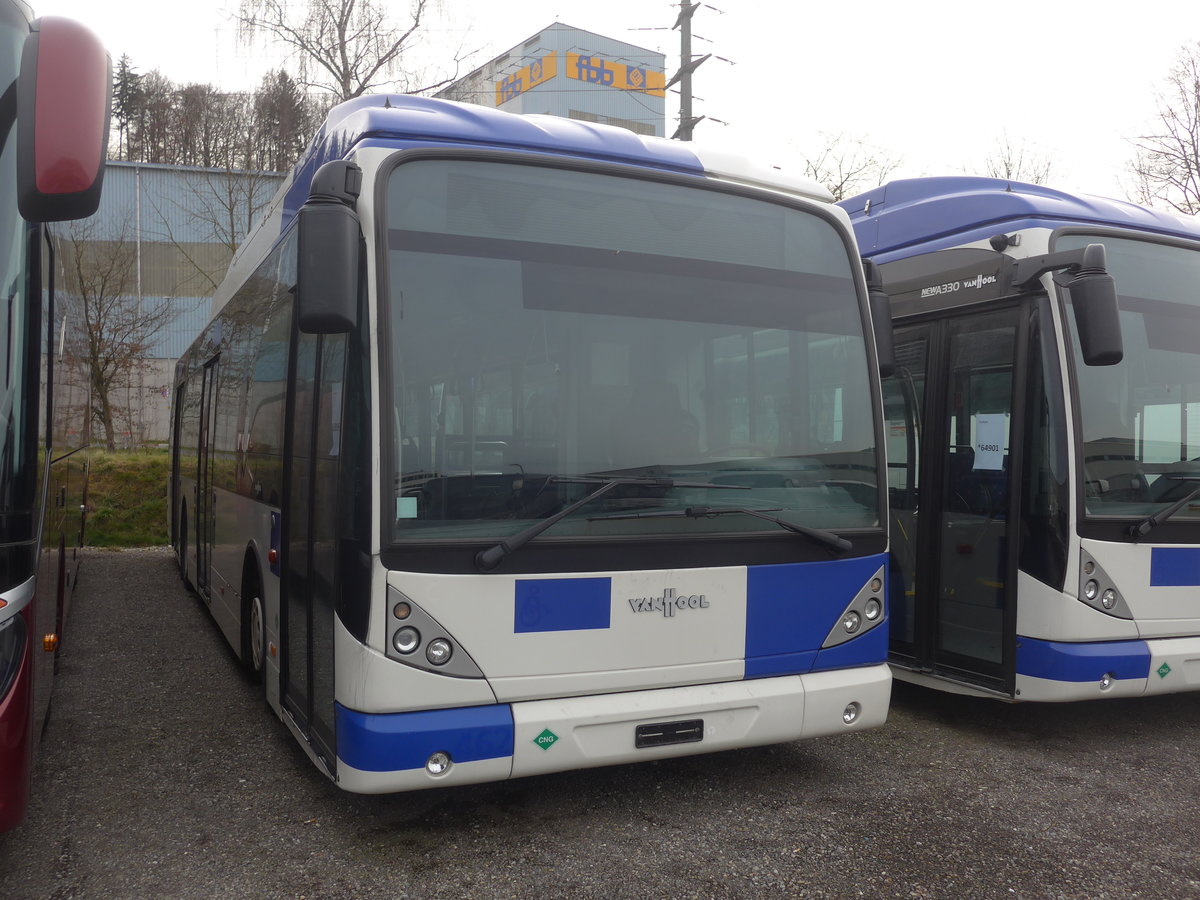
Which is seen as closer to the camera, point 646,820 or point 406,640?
point 406,640

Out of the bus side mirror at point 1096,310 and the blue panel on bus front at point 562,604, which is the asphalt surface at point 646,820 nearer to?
the blue panel on bus front at point 562,604

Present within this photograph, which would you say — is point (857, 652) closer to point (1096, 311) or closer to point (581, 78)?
point (1096, 311)

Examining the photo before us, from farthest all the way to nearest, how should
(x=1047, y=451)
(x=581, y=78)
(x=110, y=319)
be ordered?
(x=581, y=78) → (x=110, y=319) → (x=1047, y=451)

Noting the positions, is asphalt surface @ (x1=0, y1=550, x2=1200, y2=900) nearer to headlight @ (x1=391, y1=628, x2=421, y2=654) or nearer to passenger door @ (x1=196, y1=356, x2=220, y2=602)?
headlight @ (x1=391, y1=628, x2=421, y2=654)

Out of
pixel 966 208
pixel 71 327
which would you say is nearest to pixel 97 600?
pixel 71 327

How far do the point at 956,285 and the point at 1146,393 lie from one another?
118cm

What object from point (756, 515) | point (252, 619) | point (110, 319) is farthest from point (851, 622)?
point (110, 319)

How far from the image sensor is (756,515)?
14.0 feet

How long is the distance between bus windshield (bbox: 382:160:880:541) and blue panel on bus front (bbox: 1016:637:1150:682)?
1.42 m

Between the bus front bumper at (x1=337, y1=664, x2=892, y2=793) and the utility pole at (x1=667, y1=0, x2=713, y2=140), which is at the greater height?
the utility pole at (x1=667, y1=0, x2=713, y2=140)

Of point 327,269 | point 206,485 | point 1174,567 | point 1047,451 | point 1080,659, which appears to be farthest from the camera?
point 206,485

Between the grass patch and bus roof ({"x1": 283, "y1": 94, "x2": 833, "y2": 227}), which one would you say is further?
the grass patch

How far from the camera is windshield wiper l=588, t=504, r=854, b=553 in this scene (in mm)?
4112

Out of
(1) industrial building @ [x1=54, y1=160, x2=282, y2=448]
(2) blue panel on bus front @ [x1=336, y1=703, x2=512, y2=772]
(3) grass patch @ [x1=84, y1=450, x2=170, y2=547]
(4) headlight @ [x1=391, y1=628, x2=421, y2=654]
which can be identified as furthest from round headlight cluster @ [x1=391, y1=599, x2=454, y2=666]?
(3) grass patch @ [x1=84, y1=450, x2=170, y2=547]
